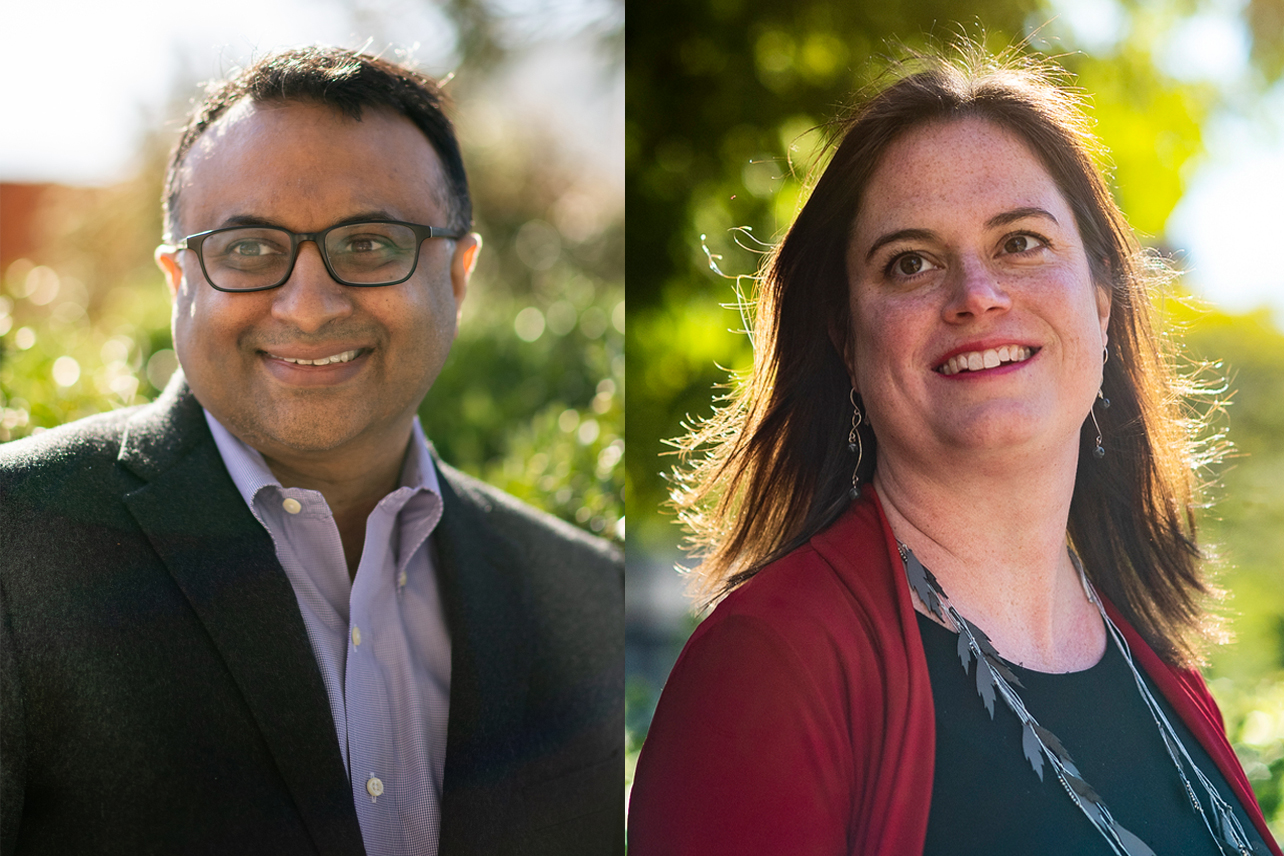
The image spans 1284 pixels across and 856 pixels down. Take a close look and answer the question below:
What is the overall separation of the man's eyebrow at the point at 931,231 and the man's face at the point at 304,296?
929mm

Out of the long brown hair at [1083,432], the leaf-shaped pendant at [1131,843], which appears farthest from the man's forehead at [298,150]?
the leaf-shaped pendant at [1131,843]

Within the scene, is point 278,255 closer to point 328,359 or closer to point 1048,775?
point 328,359

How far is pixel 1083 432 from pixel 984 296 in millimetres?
324

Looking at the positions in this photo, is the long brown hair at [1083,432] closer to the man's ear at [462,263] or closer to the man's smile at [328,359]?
the man's ear at [462,263]

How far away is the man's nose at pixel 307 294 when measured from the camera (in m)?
1.84

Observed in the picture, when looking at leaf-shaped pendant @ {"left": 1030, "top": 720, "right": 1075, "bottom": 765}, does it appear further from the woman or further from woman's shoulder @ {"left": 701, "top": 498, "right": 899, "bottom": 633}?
woman's shoulder @ {"left": 701, "top": 498, "right": 899, "bottom": 633}

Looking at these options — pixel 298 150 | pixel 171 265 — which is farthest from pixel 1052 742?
pixel 171 265

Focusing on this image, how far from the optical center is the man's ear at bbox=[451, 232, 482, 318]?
2.10m

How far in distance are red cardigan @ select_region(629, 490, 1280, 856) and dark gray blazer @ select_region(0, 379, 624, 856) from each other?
544mm

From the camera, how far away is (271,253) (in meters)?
1.83

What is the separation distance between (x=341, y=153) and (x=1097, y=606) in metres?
1.73

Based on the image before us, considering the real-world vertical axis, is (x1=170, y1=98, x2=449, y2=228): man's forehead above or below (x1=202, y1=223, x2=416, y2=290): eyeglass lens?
above

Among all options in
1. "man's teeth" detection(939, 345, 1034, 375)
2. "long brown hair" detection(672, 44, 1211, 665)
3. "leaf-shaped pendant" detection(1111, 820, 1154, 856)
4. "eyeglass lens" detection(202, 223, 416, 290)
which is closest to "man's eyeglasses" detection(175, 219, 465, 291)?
"eyeglass lens" detection(202, 223, 416, 290)

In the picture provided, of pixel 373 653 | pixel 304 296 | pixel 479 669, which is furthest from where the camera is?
pixel 479 669
